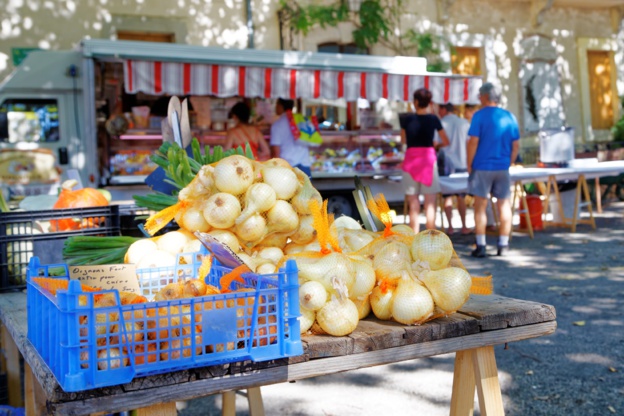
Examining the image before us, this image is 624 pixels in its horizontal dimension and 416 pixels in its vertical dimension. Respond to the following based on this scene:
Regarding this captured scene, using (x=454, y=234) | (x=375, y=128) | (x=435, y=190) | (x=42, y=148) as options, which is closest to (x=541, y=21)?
(x=375, y=128)

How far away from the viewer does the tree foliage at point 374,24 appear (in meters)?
13.9

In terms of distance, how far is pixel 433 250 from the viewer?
2.06m

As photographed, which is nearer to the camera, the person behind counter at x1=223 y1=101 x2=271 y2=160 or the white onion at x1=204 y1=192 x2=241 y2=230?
the white onion at x1=204 y1=192 x2=241 y2=230

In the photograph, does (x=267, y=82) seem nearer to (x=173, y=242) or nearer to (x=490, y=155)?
(x=490, y=155)

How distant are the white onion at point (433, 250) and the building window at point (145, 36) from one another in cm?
1222

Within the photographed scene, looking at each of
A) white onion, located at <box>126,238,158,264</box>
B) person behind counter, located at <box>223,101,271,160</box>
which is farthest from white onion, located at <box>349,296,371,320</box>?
person behind counter, located at <box>223,101,271,160</box>

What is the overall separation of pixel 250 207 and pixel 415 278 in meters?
0.59

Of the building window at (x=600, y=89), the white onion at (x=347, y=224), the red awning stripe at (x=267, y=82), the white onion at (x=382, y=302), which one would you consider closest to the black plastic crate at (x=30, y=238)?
the white onion at (x=347, y=224)

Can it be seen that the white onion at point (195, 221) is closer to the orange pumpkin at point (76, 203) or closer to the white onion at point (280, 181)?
the white onion at point (280, 181)

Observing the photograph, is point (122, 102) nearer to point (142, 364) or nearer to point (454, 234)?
point (454, 234)

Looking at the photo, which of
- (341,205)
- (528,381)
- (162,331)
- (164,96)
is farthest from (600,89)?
(162,331)

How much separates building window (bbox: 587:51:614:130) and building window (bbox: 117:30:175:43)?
12.0m

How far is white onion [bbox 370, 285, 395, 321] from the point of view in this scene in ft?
6.45

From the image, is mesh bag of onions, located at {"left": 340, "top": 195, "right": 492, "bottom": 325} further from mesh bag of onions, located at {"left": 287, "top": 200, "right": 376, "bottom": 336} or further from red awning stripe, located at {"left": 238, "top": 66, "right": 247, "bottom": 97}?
red awning stripe, located at {"left": 238, "top": 66, "right": 247, "bottom": 97}
